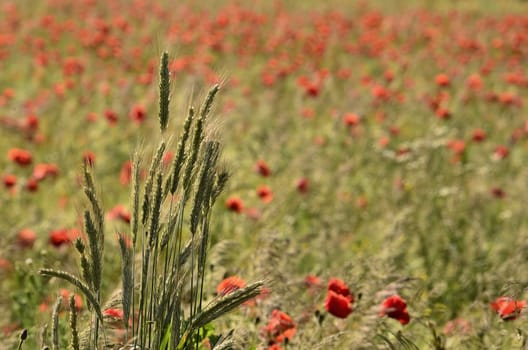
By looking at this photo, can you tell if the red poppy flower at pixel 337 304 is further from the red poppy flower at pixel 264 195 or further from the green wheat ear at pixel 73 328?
the red poppy flower at pixel 264 195

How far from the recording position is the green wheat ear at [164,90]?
54.4 inches

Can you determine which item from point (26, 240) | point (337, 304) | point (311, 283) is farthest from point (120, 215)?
point (337, 304)

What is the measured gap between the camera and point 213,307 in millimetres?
1418

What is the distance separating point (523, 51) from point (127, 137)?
16.0ft

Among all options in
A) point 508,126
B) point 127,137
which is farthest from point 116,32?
point 508,126

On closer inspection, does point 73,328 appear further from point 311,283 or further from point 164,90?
point 311,283

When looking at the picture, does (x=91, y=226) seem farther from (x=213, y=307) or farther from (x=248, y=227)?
(x=248, y=227)

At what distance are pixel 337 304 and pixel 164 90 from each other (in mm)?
753

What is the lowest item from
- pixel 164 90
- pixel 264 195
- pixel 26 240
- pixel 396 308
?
pixel 396 308

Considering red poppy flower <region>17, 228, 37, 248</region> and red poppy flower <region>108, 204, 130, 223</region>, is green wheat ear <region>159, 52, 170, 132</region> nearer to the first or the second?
red poppy flower <region>108, 204, 130, 223</region>

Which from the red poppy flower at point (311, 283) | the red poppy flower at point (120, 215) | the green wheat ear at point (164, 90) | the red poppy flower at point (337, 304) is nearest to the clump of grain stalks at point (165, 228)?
the green wheat ear at point (164, 90)

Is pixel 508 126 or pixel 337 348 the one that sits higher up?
pixel 508 126

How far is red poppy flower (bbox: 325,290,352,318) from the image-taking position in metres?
1.85

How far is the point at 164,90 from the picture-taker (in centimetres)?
139
